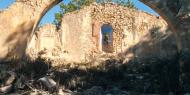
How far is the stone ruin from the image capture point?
20.6 meters

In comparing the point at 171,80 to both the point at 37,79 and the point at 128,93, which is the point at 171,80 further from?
the point at 37,79

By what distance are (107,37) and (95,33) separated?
2.23ft

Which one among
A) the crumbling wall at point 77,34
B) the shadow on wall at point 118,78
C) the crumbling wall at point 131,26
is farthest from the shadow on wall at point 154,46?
the shadow on wall at point 118,78

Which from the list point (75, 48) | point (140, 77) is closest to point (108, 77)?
point (140, 77)

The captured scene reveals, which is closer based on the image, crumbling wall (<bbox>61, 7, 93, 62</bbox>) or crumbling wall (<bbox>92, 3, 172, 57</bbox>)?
crumbling wall (<bbox>92, 3, 172, 57</bbox>)

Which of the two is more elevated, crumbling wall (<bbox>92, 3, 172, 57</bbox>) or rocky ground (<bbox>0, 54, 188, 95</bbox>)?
crumbling wall (<bbox>92, 3, 172, 57</bbox>)

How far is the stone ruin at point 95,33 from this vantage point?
810 inches

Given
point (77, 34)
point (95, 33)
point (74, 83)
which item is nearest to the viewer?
point (74, 83)

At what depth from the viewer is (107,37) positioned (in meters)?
21.7

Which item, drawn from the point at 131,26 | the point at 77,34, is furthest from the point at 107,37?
the point at 77,34

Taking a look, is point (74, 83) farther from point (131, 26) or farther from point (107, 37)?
point (107, 37)

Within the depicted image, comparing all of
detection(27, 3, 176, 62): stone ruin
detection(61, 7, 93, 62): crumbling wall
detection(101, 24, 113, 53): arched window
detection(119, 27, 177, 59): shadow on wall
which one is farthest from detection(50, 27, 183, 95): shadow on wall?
detection(101, 24, 113, 53): arched window

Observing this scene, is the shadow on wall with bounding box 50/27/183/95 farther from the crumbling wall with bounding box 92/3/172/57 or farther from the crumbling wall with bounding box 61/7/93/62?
the crumbling wall with bounding box 61/7/93/62

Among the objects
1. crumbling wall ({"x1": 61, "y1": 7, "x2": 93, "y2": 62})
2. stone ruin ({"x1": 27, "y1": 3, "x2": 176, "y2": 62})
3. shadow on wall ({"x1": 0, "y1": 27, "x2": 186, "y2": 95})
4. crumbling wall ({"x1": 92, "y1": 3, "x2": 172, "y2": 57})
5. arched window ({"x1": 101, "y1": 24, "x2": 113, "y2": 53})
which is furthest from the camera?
arched window ({"x1": 101, "y1": 24, "x2": 113, "y2": 53})
